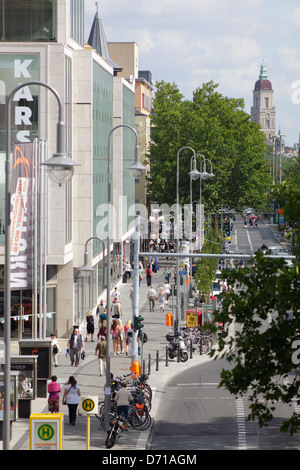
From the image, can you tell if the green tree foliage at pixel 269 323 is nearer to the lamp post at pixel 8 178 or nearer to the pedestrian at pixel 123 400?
the lamp post at pixel 8 178

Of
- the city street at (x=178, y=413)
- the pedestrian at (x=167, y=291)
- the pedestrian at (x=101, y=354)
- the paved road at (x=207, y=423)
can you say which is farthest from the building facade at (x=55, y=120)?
the paved road at (x=207, y=423)

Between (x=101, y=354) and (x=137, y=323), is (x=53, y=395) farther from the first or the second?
(x=101, y=354)

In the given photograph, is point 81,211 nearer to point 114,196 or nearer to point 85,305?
point 85,305

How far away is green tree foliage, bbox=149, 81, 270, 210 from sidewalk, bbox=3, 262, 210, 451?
29.3 metres

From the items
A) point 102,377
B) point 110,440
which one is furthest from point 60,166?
point 102,377

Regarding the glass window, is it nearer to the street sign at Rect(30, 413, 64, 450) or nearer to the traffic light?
the traffic light

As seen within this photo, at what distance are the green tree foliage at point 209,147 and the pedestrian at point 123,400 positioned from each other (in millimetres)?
58394

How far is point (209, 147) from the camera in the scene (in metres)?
85.3

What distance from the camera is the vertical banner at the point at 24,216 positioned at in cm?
3158

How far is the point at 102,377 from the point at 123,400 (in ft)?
29.6

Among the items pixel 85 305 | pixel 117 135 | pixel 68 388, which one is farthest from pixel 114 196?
pixel 68 388

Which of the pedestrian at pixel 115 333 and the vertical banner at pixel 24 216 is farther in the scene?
the pedestrian at pixel 115 333

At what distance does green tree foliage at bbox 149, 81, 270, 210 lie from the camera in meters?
84.9

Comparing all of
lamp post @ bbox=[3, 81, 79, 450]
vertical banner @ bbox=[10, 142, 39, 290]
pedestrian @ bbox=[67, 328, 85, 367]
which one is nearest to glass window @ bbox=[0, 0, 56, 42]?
vertical banner @ bbox=[10, 142, 39, 290]
